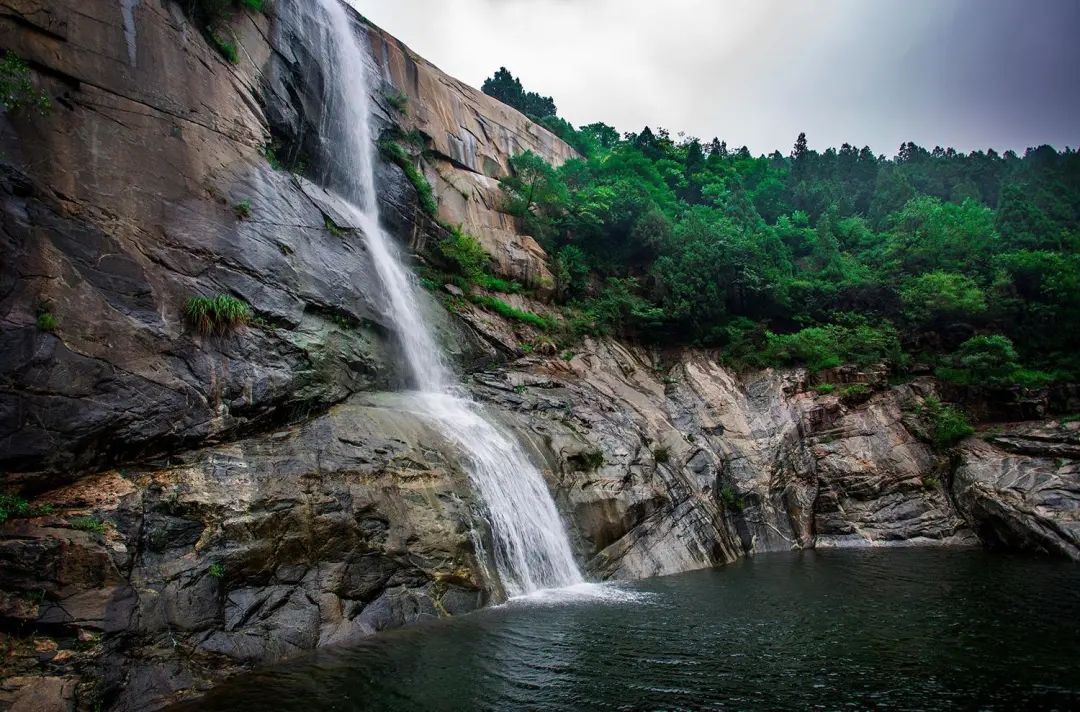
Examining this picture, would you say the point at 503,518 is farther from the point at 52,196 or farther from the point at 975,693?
the point at 52,196

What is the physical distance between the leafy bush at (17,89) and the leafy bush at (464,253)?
43.7 feet

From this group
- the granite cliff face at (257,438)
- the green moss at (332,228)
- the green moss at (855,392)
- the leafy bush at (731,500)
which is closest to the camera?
the granite cliff face at (257,438)

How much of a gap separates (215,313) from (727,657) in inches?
423

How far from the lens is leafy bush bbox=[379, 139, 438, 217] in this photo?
22484mm

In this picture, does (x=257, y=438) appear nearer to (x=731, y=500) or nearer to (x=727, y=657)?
(x=727, y=657)

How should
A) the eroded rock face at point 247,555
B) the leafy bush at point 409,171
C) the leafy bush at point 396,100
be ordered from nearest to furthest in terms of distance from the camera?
1. the eroded rock face at point 247,555
2. the leafy bush at point 409,171
3. the leafy bush at point 396,100

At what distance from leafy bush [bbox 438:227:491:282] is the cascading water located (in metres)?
2.83

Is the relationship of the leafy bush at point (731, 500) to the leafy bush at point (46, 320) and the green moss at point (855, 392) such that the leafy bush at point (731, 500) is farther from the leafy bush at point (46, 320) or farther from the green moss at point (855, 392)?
the leafy bush at point (46, 320)

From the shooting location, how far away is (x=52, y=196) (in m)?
9.81

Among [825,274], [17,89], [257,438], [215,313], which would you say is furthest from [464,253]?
[825,274]

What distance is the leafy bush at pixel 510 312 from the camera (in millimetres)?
22266

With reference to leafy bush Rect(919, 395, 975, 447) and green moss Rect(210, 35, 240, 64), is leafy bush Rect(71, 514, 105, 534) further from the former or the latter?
leafy bush Rect(919, 395, 975, 447)

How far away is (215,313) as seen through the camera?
36.7ft

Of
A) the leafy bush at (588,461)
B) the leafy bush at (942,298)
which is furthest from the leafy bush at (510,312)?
the leafy bush at (942,298)
